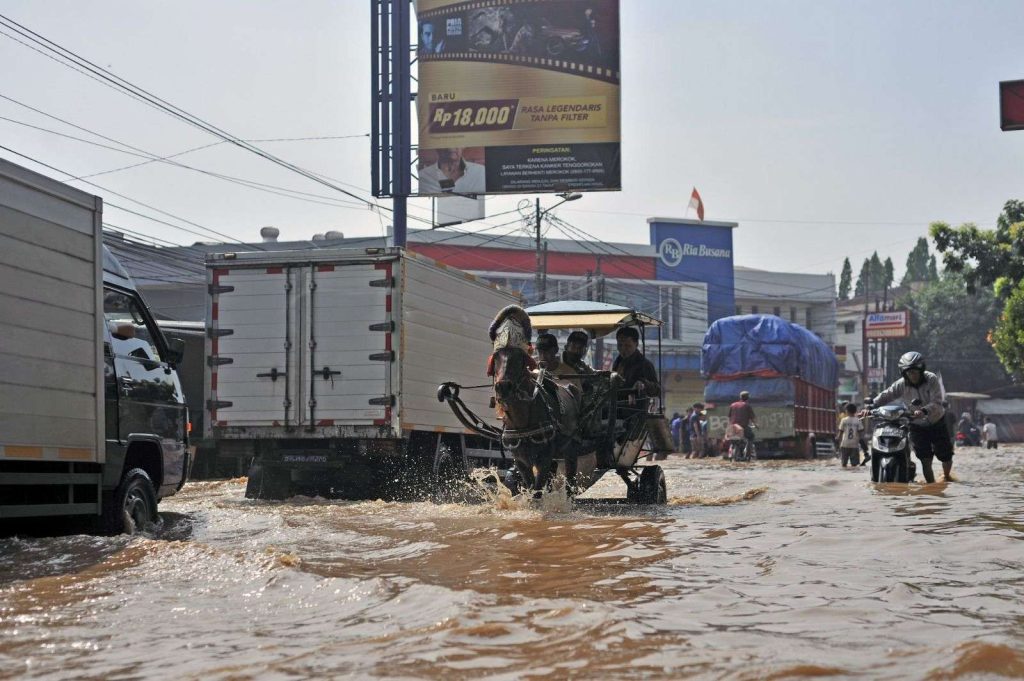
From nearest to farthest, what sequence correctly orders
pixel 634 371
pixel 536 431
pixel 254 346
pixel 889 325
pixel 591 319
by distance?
pixel 536 431, pixel 634 371, pixel 591 319, pixel 254 346, pixel 889 325

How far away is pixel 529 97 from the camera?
2764 centimetres

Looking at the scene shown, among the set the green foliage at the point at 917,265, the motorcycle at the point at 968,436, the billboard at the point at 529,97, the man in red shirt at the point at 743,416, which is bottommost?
the motorcycle at the point at 968,436

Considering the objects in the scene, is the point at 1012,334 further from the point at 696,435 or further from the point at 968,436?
the point at 968,436

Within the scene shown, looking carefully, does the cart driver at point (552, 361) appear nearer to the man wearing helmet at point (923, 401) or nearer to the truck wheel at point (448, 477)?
the truck wheel at point (448, 477)

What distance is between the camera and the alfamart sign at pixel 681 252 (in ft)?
184

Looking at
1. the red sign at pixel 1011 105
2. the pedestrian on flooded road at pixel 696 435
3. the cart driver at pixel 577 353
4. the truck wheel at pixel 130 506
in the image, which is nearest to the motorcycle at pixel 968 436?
the pedestrian on flooded road at pixel 696 435

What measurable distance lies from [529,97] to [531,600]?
22.4m

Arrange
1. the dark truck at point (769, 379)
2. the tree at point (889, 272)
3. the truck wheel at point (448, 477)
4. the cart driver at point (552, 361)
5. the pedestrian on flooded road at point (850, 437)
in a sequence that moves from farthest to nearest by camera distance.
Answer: the tree at point (889, 272)
the dark truck at point (769, 379)
the pedestrian on flooded road at point (850, 437)
the truck wheel at point (448, 477)
the cart driver at point (552, 361)

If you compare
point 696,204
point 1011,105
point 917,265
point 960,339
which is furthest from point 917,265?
point 1011,105

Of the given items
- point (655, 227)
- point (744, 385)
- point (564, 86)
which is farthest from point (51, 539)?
point (655, 227)

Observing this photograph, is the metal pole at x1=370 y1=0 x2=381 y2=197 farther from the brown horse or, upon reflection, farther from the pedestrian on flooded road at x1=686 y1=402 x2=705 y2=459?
the brown horse

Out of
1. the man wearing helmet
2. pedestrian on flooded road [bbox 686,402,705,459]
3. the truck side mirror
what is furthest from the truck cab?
pedestrian on flooded road [bbox 686,402,705,459]

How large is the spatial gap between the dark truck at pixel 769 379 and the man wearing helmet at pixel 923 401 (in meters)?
17.7

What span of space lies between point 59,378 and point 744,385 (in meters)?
26.4
